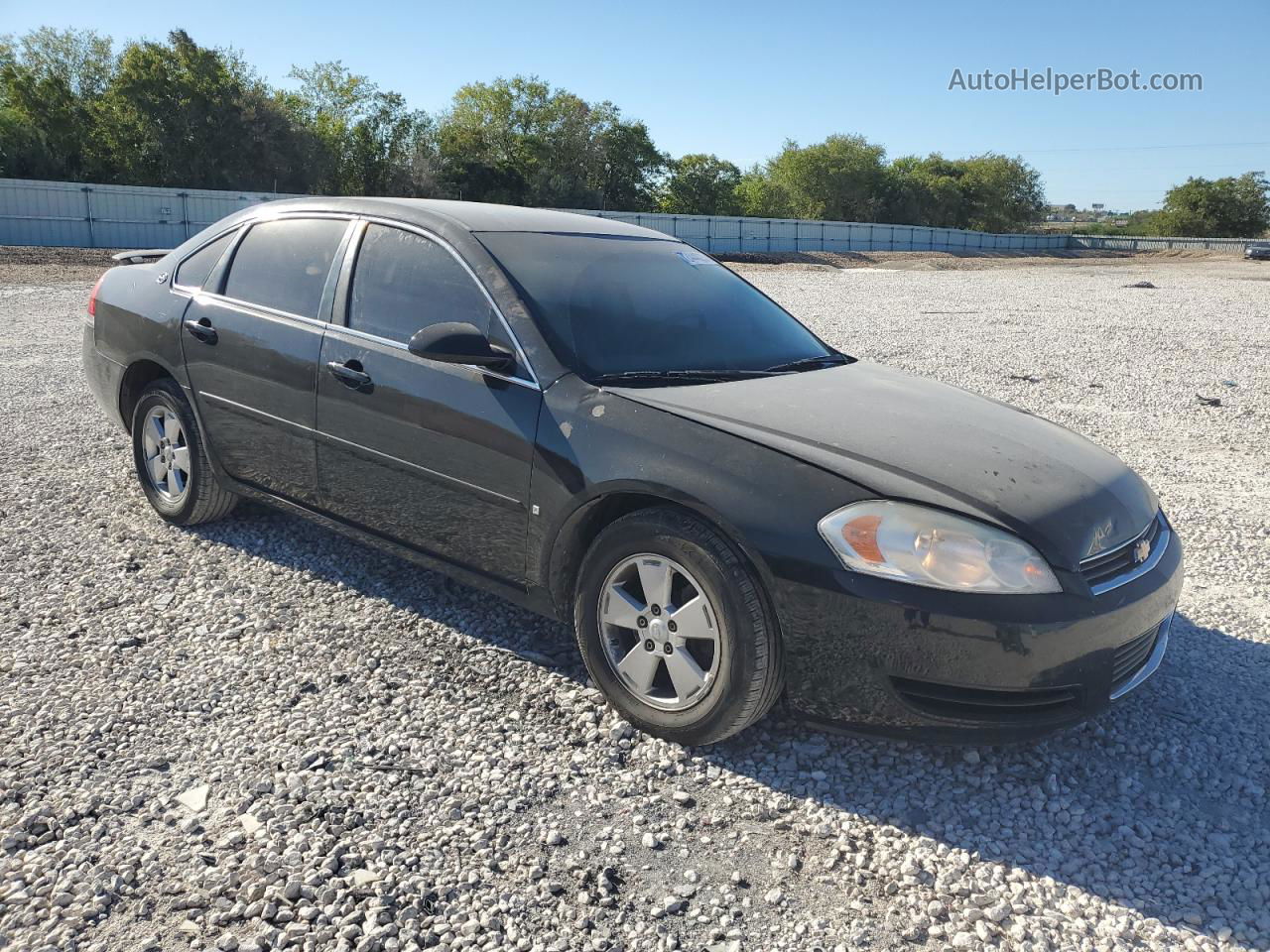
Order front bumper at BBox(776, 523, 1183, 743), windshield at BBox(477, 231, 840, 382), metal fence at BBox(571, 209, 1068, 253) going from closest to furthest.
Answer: front bumper at BBox(776, 523, 1183, 743)
windshield at BBox(477, 231, 840, 382)
metal fence at BBox(571, 209, 1068, 253)

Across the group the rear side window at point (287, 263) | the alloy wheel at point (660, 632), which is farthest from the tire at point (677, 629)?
the rear side window at point (287, 263)

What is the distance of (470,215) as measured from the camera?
4172mm

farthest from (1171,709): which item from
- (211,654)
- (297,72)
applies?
(297,72)

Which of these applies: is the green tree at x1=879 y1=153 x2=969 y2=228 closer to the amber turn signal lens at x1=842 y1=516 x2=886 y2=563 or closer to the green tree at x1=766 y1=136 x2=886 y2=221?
the green tree at x1=766 y1=136 x2=886 y2=221

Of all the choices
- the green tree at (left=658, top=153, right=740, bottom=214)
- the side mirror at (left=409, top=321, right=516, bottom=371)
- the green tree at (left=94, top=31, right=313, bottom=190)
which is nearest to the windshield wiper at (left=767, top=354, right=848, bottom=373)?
the side mirror at (left=409, top=321, right=516, bottom=371)

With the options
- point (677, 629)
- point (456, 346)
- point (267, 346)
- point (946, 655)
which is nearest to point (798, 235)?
point (267, 346)

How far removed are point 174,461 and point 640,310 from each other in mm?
2638

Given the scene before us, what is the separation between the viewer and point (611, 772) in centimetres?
307

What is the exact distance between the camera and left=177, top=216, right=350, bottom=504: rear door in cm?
418

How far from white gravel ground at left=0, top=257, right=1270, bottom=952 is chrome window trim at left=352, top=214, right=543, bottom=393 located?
1.09m

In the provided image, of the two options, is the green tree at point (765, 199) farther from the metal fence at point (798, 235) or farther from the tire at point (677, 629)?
the tire at point (677, 629)

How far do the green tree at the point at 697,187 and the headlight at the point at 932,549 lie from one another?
260 ft

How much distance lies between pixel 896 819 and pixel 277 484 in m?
2.95

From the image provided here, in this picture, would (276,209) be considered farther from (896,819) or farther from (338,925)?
(896,819)
